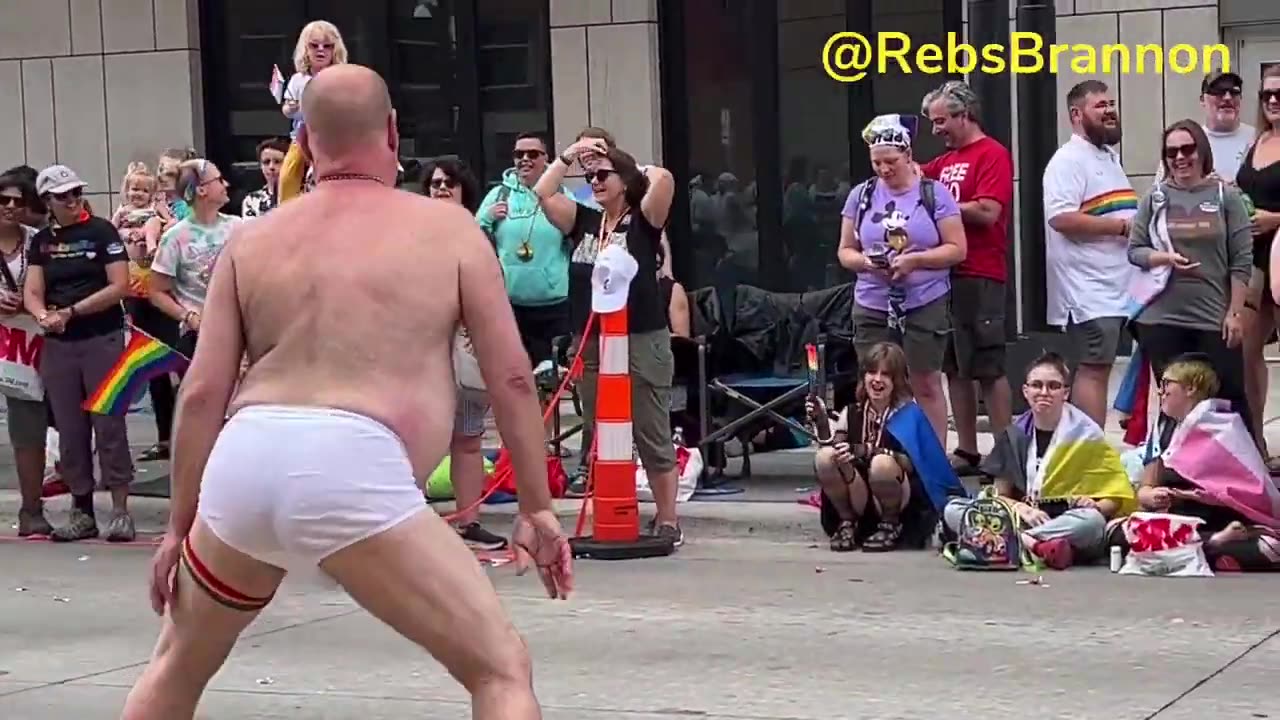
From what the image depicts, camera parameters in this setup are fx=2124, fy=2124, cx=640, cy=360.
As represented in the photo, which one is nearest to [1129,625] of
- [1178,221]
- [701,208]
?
[1178,221]

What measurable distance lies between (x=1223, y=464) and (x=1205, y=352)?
3.38 feet

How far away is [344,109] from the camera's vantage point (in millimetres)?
4469

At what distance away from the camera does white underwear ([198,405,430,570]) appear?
4238 millimetres

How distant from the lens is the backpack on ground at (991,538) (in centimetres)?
917

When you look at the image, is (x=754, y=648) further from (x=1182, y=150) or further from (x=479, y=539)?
(x=1182, y=150)

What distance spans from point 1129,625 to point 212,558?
14.5 feet

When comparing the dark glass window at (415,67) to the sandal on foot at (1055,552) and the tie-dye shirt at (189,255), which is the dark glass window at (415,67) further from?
the sandal on foot at (1055,552)

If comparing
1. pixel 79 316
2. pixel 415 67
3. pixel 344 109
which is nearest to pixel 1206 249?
pixel 79 316

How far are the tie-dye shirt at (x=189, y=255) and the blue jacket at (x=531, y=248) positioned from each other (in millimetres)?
1522

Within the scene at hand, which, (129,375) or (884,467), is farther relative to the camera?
(129,375)

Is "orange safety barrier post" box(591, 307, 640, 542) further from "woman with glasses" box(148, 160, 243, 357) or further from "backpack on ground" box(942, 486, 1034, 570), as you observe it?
"woman with glasses" box(148, 160, 243, 357)

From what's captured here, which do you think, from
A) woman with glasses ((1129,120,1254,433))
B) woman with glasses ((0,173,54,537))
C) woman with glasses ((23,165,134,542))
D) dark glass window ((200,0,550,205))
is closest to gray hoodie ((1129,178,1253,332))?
woman with glasses ((1129,120,1254,433))

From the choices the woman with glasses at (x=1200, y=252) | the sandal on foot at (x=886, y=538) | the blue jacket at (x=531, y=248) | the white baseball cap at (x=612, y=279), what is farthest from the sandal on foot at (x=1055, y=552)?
the blue jacket at (x=531, y=248)

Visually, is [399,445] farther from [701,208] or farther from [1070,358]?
[701,208]
